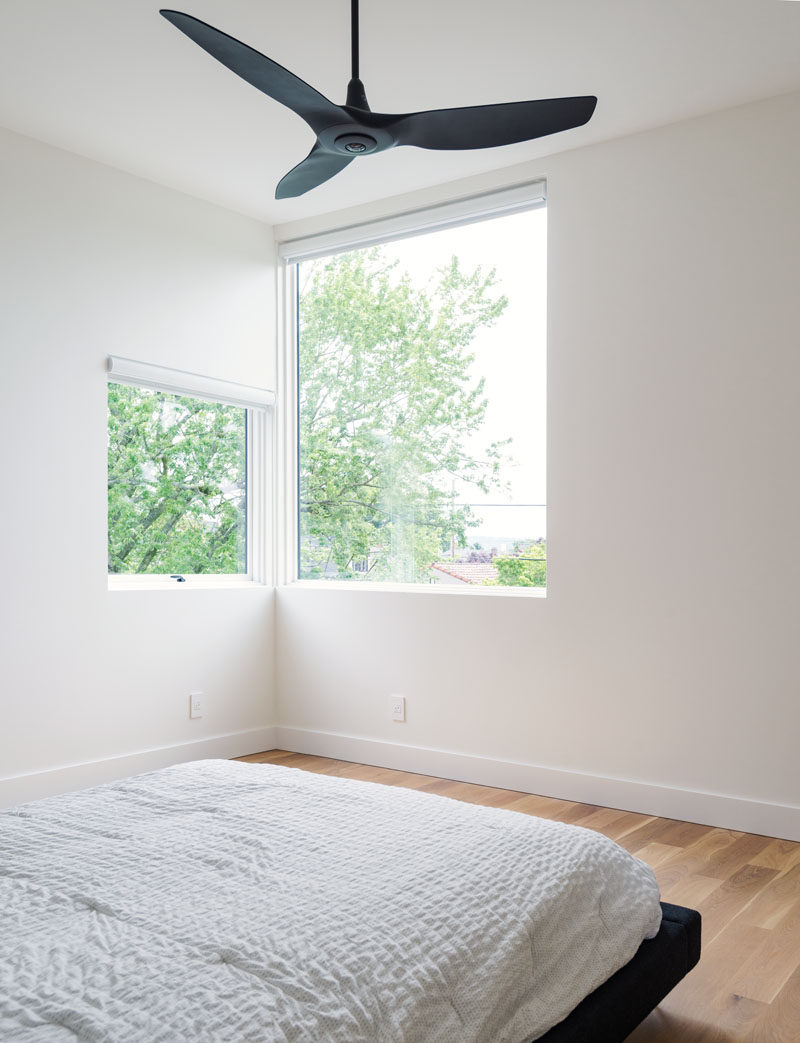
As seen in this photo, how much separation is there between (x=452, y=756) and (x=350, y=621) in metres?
0.79

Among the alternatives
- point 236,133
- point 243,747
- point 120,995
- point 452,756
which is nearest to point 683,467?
point 452,756

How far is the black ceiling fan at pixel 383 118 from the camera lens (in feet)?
6.13

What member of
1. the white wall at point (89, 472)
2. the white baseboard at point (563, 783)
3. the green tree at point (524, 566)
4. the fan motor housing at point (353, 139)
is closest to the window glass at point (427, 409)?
the green tree at point (524, 566)

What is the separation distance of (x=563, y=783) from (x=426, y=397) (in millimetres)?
1809

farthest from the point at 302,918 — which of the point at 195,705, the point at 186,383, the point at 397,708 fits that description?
the point at 186,383

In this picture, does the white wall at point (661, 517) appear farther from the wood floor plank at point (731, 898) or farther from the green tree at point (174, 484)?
the green tree at point (174, 484)

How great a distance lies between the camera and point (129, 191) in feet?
12.5

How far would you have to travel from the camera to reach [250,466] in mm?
4445

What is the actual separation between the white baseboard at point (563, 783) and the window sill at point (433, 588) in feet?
2.27

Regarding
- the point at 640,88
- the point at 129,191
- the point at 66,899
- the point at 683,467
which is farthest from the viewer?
the point at 129,191

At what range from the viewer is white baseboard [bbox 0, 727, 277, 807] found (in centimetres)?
333

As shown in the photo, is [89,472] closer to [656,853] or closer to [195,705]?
[195,705]

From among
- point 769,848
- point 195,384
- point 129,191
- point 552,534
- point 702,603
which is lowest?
point 769,848

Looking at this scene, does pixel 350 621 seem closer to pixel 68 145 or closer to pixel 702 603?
pixel 702 603
